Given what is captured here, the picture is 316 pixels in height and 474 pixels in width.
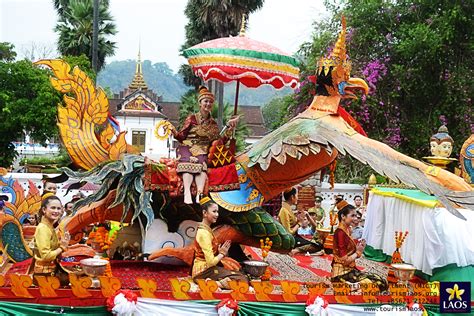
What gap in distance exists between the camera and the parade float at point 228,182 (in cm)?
547

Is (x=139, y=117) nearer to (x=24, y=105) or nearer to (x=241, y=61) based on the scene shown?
(x=24, y=105)

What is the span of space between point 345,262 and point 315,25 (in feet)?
32.7

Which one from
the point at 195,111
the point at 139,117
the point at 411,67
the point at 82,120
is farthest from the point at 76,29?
the point at 82,120

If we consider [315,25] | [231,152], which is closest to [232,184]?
[231,152]

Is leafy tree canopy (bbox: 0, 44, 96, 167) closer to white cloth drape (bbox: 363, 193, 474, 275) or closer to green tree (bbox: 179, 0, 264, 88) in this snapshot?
green tree (bbox: 179, 0, 264, 88)

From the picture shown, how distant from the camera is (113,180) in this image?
21.4 ft

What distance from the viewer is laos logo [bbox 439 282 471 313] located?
545 centimetres

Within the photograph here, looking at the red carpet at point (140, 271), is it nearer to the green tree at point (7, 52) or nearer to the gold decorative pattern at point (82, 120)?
the gold decorative pattern at point (82, 120)

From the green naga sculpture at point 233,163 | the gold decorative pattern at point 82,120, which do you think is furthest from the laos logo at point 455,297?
the gold decorative pattern at point 82,120

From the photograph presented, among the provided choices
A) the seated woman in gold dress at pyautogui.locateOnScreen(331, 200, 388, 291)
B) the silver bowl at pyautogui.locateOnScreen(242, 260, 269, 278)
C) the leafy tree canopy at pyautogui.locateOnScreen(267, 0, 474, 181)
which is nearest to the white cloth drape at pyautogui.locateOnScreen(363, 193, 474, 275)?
the seated woman in gold dress at pyautogui.locateOnScreen(331, 200, 388, 291)

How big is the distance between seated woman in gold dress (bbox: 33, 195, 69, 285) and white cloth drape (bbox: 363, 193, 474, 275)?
365 cm

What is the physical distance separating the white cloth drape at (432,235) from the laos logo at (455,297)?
35cm

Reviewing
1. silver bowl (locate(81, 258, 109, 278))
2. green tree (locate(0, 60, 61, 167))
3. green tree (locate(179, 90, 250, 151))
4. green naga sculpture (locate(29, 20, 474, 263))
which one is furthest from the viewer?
green tree (locate(179, 90, 250, 151))

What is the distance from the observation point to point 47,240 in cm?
488
